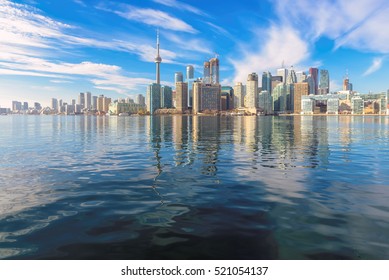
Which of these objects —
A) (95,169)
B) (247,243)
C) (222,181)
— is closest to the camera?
(247,243)

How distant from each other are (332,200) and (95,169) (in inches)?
814

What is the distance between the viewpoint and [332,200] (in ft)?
58.0

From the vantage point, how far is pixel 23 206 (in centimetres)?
1652

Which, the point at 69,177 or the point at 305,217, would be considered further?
the point at 69,177

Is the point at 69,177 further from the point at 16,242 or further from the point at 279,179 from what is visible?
the point at 279,179
